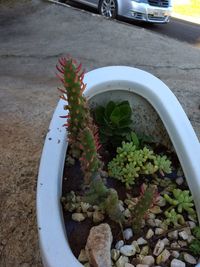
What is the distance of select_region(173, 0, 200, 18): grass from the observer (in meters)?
11.5

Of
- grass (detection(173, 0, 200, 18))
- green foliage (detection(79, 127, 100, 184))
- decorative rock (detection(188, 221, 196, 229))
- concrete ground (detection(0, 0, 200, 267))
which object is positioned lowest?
grass (detection(173, 0, 200, 18))

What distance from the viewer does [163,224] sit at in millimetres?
1734

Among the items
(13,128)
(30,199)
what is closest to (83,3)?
(13,128)

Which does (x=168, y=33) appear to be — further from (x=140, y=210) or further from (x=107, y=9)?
(x=140, y=210)

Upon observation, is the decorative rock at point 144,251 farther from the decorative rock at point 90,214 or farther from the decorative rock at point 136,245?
the decorative rock at point 90,214

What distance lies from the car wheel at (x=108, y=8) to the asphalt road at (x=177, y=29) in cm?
26

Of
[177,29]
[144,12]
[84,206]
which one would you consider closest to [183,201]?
[84,206]

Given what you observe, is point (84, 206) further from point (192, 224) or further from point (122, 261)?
point (192, 224)

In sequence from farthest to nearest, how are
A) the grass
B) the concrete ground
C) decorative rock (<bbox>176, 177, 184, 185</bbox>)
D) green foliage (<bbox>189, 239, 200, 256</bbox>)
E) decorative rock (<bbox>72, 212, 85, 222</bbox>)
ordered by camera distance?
the grass, the concrete ground, decorative rock (<bbox>176, 177, 184, 185</bbox>), decorative rock (<bbox>72, 212, 85, 222</bbox>), green foliage (<bbox>189, 239, 200, 256</bbox>)

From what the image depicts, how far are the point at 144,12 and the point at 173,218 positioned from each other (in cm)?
781

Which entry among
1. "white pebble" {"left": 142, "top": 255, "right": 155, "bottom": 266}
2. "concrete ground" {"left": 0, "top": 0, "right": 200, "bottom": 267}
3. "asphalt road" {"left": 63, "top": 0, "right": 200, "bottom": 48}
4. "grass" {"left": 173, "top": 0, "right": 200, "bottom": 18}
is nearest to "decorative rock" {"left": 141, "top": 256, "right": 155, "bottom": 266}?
"white pebble" {"left": 142, "top": 255, "right": 155, "bottom": 266}

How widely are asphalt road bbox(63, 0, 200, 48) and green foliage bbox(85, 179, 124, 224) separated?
286 inches

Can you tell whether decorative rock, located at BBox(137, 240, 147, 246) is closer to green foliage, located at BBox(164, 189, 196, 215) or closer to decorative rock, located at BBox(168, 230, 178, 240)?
decorative rock, located at BBox(168, 230, 178, 240)

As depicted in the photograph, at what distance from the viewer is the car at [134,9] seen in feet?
28.8
